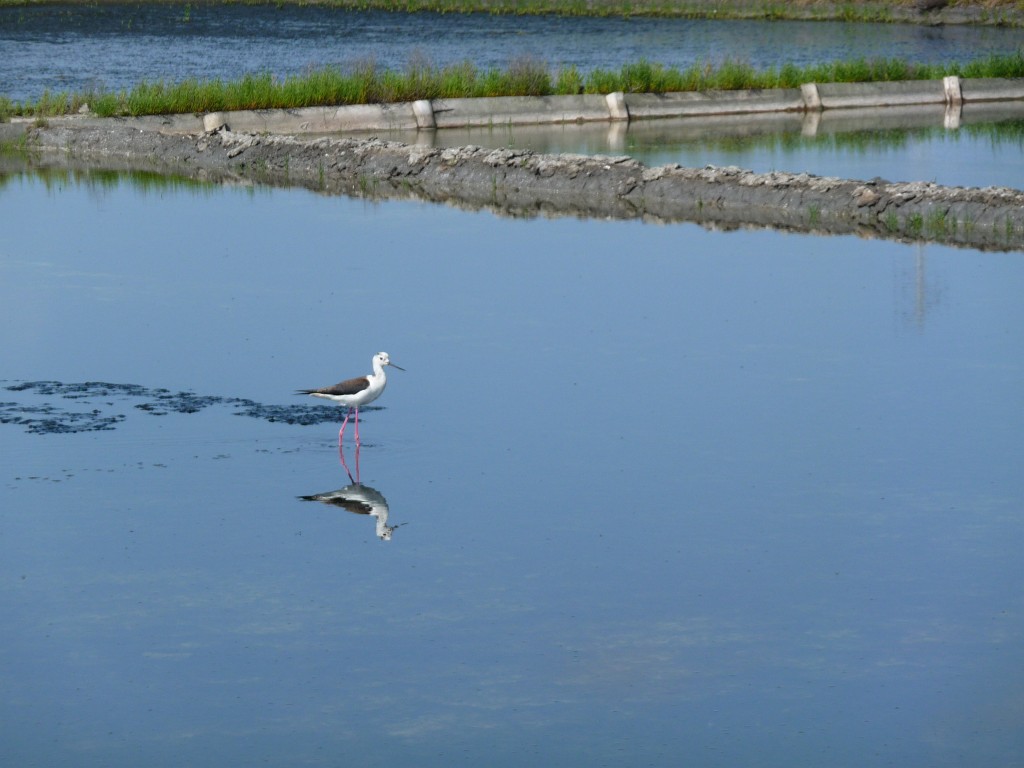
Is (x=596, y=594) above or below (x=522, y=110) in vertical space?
below

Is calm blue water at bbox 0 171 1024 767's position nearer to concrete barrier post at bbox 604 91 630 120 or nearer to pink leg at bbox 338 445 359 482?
pink leg at bbox 338 445 359 482

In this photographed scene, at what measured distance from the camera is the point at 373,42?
7081 cm

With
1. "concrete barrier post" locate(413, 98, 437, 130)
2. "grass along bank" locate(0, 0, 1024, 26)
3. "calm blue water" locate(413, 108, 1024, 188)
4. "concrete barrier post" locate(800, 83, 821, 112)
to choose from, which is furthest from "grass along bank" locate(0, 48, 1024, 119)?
"grass along bank" locate(0, 0, 1024, 26)

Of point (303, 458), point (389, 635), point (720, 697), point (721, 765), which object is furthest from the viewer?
point (303, 458)

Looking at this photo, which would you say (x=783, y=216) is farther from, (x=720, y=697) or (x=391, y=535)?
(x=720, y=697)

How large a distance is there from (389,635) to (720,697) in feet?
5.98

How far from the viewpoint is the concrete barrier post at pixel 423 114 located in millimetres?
37188

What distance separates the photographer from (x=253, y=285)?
19.8 m

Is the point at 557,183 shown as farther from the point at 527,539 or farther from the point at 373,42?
the point at 373,42

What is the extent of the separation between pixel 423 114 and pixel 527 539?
27.6m

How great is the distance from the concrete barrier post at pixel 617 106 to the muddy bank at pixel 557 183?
883cm

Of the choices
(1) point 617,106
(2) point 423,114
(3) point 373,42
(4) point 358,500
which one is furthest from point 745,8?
(4) point 358,500

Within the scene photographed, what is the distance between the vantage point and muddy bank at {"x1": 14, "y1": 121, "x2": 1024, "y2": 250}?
75.2ft

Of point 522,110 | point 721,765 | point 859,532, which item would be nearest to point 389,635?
point 721,765
